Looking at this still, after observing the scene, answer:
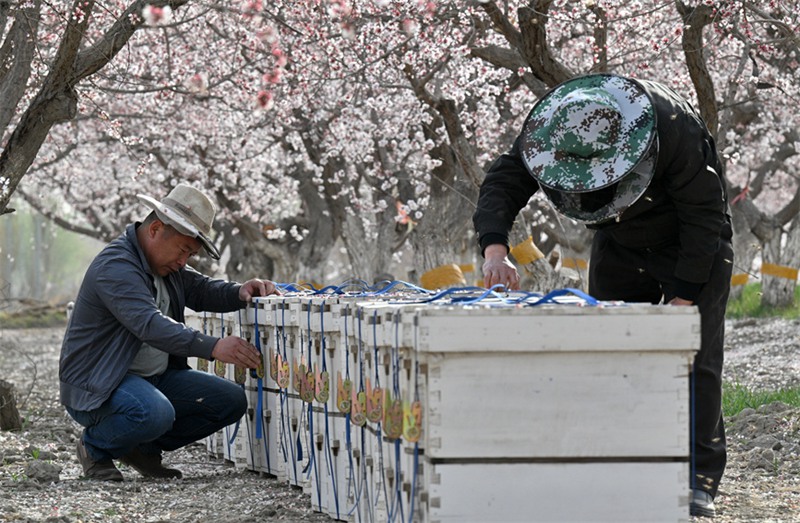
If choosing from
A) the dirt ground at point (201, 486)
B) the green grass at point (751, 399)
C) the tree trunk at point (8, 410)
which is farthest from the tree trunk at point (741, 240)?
the tree trunk at point (8, 410)

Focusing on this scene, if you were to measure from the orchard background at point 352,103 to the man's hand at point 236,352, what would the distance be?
2.32 meters

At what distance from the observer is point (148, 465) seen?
7102 mm

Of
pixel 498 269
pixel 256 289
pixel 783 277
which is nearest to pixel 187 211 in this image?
pixel 256 289

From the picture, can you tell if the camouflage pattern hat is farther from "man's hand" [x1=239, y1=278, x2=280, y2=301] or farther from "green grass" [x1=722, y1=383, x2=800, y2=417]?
"green grass" [x1=722, y1=383, x2=800, y2=417]

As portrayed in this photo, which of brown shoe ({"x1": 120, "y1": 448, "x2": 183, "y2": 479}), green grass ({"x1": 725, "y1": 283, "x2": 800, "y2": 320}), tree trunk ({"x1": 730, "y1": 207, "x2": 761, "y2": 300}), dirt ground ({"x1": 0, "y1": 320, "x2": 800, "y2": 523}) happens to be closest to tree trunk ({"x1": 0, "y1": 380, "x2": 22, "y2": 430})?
dirt ground ({"x1": 0, "y1": 320, "x2": 800, "y2": 523})

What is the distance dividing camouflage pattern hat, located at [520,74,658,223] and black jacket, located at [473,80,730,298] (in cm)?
9

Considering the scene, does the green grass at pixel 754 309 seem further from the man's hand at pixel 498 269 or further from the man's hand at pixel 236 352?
the man's hand at pixel 498 269

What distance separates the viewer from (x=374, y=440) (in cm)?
501

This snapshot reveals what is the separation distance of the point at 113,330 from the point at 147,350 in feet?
0.95

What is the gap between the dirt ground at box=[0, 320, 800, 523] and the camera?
5891mm

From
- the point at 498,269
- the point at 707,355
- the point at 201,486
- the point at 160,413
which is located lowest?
the point at 201,486

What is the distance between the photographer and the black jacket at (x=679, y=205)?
17.4ft

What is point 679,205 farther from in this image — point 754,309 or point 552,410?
point 754,309

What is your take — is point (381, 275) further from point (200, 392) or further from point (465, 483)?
point (465, 483)
